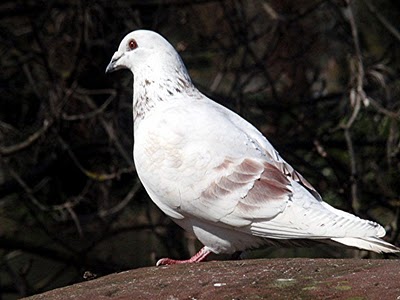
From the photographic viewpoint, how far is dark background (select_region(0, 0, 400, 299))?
8.60 metres

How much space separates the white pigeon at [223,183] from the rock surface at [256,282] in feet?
1.47

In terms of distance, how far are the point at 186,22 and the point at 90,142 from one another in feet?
4.81

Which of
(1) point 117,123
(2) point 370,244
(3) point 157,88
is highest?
(3) point 157,88

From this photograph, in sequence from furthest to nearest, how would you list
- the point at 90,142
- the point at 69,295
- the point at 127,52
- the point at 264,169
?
the point at 90,142, the point at 127,52, the point at 264,169, the point at 69,295

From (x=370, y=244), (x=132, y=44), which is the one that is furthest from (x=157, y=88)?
(x=370, y=244)

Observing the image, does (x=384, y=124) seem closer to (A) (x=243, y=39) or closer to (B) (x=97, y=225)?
(A) (x=243, y=39)

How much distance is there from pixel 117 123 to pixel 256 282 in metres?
4.45

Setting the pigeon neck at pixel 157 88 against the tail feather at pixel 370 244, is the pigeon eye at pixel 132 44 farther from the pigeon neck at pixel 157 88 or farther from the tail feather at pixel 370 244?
the tail feather at pixel 370 244

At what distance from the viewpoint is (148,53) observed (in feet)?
22.1

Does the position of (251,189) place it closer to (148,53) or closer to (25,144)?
(148,53)

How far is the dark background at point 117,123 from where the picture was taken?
339 inches

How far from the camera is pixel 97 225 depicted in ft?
31.2

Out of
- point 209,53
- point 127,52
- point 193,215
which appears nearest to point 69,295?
point 193,215

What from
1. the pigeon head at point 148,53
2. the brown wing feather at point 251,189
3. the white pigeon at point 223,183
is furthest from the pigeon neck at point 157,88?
the brown wing feather at point 251,189
